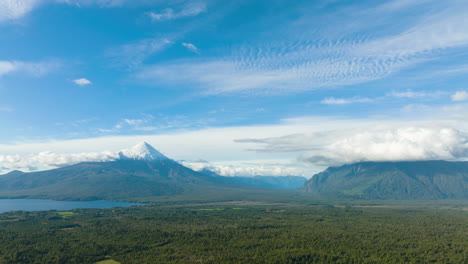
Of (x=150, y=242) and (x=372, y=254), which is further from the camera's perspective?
(x=150, y=242)

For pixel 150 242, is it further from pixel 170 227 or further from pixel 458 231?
pixel 458 231

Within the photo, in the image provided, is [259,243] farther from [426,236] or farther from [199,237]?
[426,236]

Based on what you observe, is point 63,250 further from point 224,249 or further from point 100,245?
point 224,249

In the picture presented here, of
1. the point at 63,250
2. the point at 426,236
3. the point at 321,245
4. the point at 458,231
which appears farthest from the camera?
the point at 458,231

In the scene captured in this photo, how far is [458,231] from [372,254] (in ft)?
319

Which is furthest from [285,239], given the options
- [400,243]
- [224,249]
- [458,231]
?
[458,231]

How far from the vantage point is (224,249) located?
137 metres

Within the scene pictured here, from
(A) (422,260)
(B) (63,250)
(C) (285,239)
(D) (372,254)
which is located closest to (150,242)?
(B) (63,250)

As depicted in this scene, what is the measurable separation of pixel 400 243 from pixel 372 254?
30.8m

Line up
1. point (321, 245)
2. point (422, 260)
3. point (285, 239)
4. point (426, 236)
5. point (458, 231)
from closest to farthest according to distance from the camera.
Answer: point (422, 260) < point (321, 245) < point (285, 239) < point (426, 236) < point (458, 231)

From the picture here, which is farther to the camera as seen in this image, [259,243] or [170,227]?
[170,227]

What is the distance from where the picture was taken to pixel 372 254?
130875 millimetres

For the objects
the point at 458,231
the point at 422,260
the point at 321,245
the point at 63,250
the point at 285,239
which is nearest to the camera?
the point at 422,260

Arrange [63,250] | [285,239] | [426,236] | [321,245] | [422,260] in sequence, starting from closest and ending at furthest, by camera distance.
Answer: [422,260] → [63,250] → [321,245] → [285,239] → [426,236]
